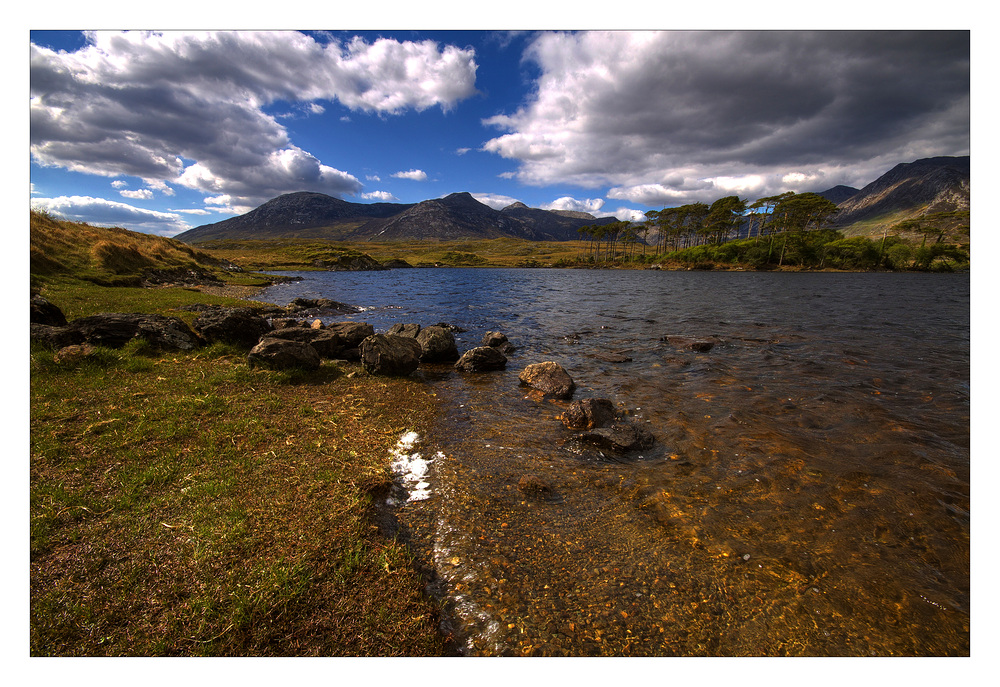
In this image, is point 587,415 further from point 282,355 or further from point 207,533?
point 282,355

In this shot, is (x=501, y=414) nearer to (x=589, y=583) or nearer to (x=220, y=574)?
(x=589, y=583)

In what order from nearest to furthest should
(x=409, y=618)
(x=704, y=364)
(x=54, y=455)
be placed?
(x=409, y=618) < (x=54, y=455) < (x=704, y=364)

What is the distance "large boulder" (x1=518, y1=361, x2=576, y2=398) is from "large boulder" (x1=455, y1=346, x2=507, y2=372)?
6.54 feet

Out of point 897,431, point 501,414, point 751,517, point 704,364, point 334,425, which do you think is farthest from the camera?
point 704,364

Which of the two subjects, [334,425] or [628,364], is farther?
[628,364]

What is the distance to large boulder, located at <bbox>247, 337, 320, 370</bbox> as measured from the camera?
11738mm

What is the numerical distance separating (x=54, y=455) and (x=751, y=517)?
40.9 feet

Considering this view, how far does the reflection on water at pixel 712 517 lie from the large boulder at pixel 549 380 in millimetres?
697

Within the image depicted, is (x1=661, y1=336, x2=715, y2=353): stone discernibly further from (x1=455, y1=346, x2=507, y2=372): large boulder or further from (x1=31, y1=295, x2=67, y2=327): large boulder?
(x1=31, y1=295, x2=67, y2=327): large boulder

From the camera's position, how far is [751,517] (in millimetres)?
6656

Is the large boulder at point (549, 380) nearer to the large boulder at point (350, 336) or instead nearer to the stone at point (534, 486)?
the stone at point (534, 486)

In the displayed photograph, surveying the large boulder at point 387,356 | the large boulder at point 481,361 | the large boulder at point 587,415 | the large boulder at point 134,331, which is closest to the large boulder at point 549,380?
the large boulder at point 587,415

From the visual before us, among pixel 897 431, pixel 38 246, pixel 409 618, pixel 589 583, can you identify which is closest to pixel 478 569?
pixel 409 618

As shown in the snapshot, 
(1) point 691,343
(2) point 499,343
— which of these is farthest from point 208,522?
(1) point 691,343
